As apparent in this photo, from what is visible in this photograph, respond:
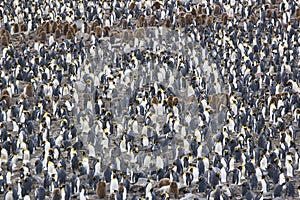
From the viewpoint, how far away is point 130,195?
22.6 metres

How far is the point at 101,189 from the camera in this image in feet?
73.4

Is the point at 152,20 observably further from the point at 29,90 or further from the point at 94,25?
the point at 29,90

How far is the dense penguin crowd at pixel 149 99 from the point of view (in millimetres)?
23000

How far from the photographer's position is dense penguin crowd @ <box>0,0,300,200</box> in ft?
75.5

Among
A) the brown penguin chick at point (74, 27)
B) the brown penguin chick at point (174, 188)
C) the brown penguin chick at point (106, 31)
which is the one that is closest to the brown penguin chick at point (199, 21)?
the brown penguin chick at point (106, 31)

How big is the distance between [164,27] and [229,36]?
3.32 m

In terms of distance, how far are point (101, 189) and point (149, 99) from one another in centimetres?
645

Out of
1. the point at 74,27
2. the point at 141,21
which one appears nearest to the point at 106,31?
the point at 74,27

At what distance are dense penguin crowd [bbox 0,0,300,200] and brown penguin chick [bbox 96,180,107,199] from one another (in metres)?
0.04

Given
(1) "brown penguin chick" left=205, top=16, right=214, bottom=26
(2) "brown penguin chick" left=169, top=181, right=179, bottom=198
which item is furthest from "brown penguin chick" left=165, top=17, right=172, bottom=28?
(2) "brown penguin chick" left=169, top=181, right=179, bottom=198

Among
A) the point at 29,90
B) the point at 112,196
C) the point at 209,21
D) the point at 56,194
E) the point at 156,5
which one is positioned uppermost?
the point at 156,5

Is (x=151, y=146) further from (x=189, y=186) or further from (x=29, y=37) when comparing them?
(x=29, y=37)

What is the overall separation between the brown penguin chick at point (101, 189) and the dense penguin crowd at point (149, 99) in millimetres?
35

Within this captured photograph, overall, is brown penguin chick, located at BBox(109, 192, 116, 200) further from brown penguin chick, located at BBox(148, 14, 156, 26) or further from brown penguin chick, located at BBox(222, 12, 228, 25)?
brown penguin chick, located at BBox(222, 12, 228, 25)
